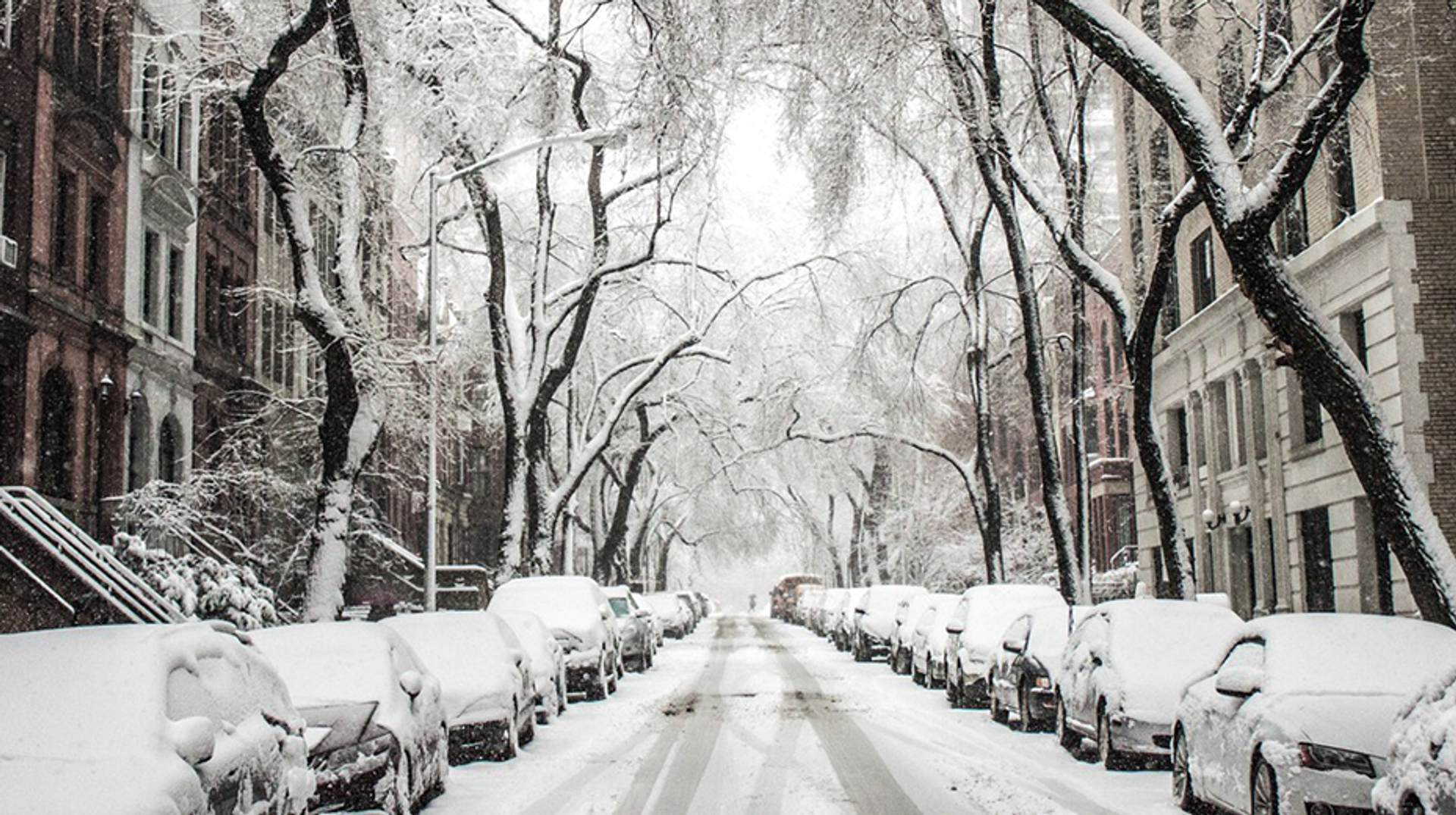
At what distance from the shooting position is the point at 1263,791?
997cm

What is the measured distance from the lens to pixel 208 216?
3653 cm

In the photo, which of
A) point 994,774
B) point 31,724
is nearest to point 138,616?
point 994,774

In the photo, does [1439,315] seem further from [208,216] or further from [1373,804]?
[208,216]

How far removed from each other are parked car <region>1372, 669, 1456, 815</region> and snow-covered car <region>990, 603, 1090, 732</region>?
8788 mm

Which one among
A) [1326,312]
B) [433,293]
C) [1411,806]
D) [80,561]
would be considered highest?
[433,293]

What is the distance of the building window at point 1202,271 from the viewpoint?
118 ft

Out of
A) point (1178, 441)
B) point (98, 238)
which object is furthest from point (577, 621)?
point (1178, 441)

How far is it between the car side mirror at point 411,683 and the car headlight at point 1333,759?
6.31 meters

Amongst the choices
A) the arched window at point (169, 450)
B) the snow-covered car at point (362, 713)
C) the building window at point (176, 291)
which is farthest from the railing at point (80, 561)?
the building window at point (176, 291)

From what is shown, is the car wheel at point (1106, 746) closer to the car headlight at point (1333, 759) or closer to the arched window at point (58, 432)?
the car headlight at point (1333, 759)

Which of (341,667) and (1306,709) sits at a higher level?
(341,667)

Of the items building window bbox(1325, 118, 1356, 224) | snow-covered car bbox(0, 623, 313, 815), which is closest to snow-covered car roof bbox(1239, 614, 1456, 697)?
snow-covered car bbox(0, 623, 313, 815)

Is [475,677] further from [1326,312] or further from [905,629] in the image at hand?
[1326,312]

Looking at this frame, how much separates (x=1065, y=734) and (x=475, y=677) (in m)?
5.91
